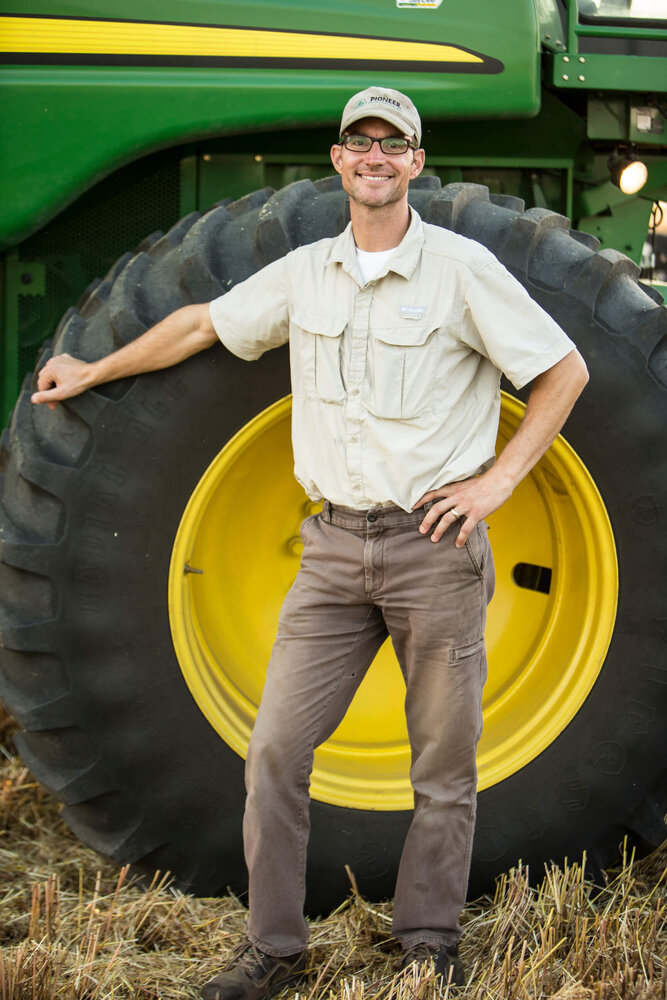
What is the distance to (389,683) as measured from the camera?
3174 millimetres

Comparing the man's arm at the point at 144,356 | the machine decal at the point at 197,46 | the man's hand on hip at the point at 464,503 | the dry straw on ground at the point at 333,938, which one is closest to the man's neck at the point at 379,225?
the man's arm at the point at 144,356

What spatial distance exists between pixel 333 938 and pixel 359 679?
67 cm

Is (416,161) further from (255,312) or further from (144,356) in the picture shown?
(144,356)

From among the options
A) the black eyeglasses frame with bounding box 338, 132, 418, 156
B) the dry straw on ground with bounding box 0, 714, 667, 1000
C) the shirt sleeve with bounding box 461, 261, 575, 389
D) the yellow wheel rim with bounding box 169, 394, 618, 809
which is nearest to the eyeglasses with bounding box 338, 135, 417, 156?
the black eyeglasses frame with bounding box 338, 132, 418, 156

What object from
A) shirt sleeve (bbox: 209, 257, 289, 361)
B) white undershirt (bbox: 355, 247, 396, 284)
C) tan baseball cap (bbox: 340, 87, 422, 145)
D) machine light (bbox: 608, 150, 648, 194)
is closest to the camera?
tan baseball cap (bbox: 340, 87, 422, 145)

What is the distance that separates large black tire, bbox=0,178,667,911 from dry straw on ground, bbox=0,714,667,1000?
0.14 meters

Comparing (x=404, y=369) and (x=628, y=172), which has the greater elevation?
(x=628, y=172)

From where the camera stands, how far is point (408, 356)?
2.36m

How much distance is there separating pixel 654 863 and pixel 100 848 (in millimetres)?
1509

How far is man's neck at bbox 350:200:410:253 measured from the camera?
235 cm

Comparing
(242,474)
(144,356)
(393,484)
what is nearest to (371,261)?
(393,484)

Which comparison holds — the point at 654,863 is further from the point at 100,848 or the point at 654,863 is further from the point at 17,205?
the point at 17,205

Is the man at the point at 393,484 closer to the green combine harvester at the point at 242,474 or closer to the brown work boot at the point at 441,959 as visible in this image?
the brown work boot at the point at 441,959

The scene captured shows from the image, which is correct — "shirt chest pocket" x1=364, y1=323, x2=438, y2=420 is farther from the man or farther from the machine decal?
the machine decal
